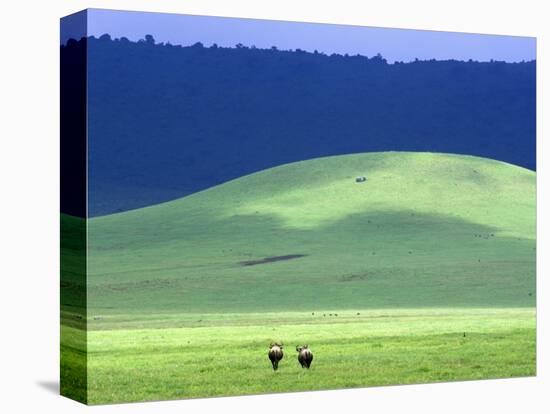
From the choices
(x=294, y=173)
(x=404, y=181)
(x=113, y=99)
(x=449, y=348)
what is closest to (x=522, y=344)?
(x=449, y=348)

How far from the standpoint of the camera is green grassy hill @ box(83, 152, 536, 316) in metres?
27.1

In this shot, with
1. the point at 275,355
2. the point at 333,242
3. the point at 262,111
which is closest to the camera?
the point at 275,355

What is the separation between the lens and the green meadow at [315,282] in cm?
2647

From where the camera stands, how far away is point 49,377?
28.9 metres

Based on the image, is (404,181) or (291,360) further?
(404,181)

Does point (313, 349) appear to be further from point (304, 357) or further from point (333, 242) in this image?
point (333, 242)

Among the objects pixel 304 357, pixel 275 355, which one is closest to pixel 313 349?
pixel 304 357

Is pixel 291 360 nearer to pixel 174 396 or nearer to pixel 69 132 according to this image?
pixel 174 396

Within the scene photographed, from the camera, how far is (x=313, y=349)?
28172mm

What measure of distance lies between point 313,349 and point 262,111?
452 centimetres

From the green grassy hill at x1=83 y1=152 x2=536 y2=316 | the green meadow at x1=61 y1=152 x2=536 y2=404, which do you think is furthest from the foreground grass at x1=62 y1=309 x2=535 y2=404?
the green grassy hill at x1=83 y1=152 x2=536 y2=316

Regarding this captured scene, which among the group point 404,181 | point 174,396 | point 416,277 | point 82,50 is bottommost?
point 174,396

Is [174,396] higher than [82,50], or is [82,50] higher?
[82,50]

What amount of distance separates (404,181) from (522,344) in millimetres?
4112
